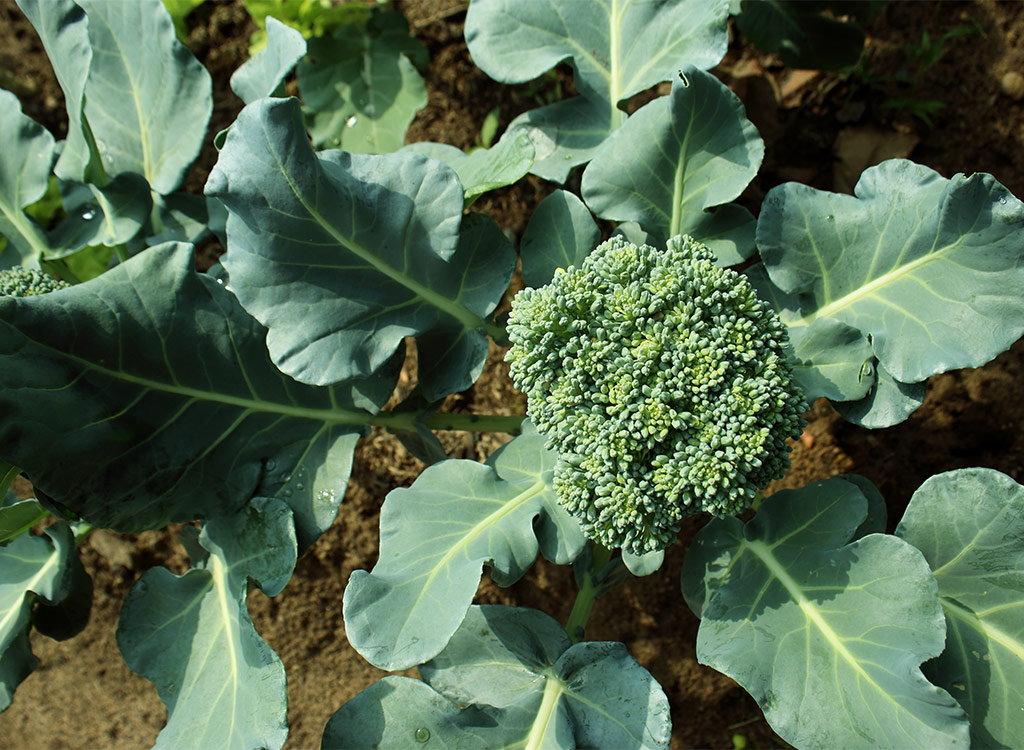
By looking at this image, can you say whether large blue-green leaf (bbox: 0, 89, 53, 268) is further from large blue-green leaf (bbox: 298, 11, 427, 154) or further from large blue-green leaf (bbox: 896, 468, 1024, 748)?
large blue-green leaf (bbox: 896, 468, 1024, 748)

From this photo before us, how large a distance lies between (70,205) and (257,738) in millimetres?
1614

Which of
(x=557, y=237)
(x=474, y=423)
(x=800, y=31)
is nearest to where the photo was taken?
(x=557, y=237)

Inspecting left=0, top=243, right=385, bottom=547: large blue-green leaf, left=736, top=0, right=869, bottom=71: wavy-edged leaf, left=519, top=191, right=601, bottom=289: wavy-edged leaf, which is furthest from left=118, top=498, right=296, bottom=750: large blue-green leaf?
left=736, top=0, right=869, bottom=71: wavy-edged leaf

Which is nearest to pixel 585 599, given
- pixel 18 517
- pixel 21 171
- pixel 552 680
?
pixel 552 680

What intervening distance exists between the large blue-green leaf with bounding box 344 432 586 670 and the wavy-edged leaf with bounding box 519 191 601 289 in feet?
1.39

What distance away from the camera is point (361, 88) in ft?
8.14

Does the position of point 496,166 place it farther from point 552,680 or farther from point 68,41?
point 552,680

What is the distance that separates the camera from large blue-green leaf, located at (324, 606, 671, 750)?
1575 mm

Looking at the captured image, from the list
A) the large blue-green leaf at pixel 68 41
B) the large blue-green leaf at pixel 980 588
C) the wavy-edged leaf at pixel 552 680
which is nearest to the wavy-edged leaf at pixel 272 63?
the large blue-green leaf at pixel 68 41

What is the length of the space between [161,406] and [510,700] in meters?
1.06

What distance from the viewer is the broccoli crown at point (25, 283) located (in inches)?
70.0

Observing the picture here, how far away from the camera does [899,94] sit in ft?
7.95

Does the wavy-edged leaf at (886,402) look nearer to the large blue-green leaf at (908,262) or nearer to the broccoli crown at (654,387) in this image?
the large blue-green leaf at (908,262)

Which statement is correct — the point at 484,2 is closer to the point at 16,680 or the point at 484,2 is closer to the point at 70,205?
the point at 70,205
